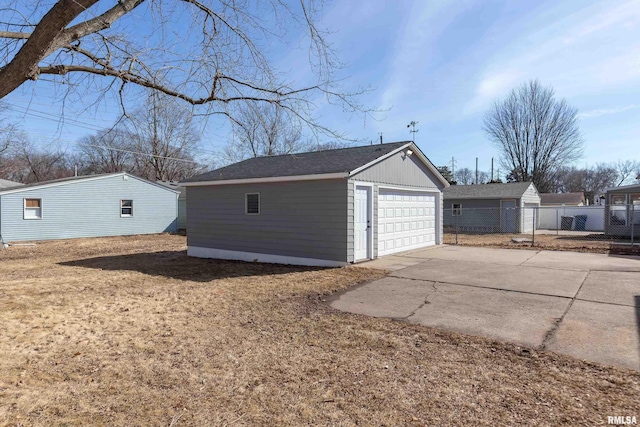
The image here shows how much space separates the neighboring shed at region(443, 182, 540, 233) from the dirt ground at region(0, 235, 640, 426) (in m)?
19.8

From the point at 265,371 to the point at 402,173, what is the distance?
29.9ft

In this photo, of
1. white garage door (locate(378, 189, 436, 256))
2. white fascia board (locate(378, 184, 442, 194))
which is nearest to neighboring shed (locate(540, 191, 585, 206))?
white fascia board (locate(378, 184, 442, 194))

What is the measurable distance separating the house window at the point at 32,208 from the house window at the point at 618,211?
93.4ft

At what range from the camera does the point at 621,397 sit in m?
3.01

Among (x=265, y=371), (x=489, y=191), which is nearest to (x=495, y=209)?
(x=489, y=191)

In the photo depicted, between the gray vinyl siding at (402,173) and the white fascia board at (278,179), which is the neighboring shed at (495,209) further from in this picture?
the white fascia board at (278,179)

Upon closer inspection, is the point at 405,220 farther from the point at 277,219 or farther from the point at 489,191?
the point at 489,191

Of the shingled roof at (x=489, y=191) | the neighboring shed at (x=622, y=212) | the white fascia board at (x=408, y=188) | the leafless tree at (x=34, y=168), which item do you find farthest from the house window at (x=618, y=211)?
the leafless tree at (x=34, y=168)

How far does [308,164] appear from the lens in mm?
10758

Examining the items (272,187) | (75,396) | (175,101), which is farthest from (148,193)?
(75,396)

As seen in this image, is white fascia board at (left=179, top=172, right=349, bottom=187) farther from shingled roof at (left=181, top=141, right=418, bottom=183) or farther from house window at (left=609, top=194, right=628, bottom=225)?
house window at (left=609, top=194, right=628, bottom=225)

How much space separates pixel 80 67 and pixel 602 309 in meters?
7.46

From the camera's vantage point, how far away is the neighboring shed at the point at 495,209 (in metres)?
23.6

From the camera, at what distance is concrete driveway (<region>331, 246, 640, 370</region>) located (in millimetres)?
4352
